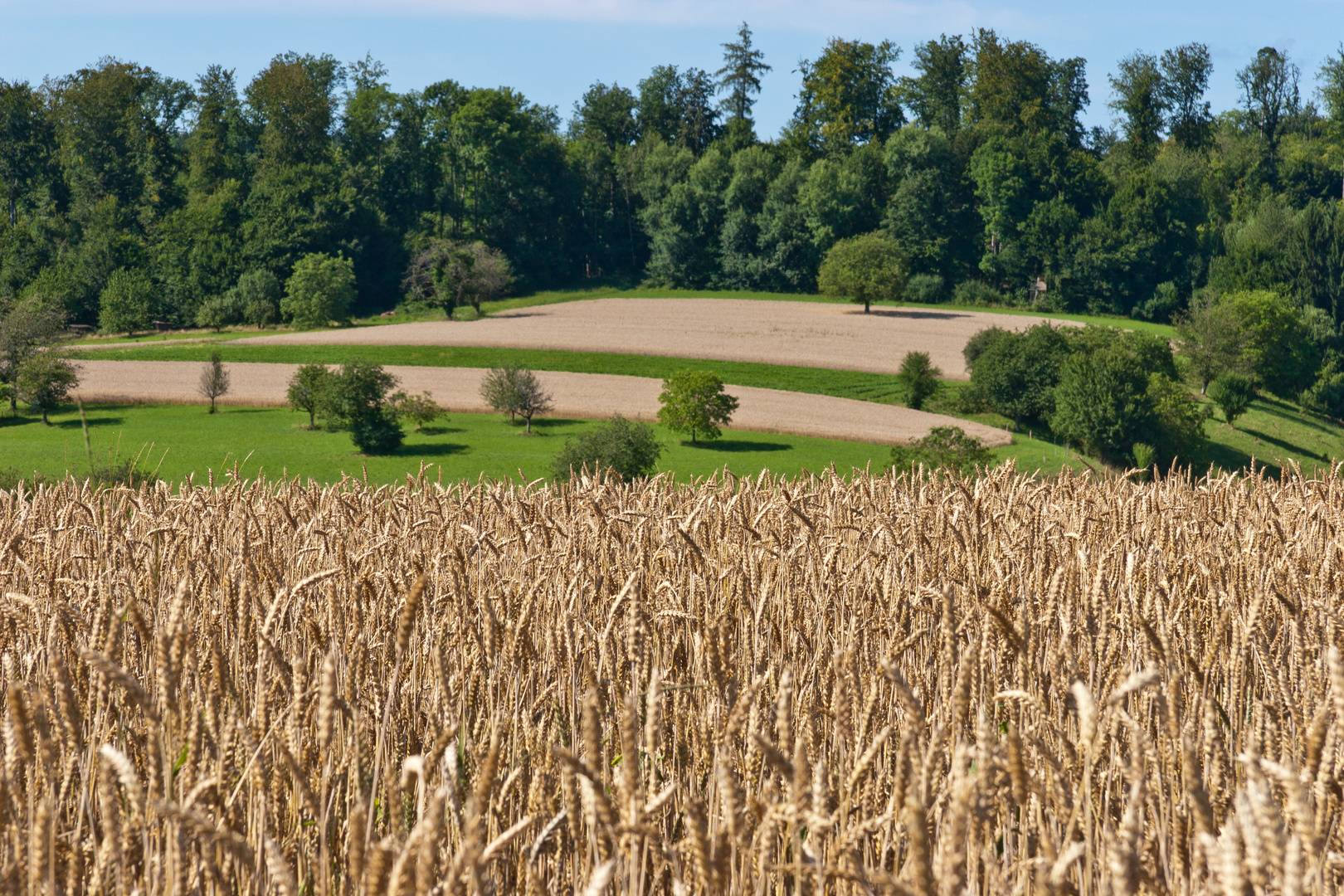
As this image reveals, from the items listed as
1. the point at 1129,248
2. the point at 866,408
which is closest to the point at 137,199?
the point at 866,408

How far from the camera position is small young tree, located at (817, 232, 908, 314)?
6016 cm

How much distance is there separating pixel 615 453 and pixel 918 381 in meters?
21.5

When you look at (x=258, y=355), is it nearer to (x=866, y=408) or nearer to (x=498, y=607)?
(x=866, y=408)

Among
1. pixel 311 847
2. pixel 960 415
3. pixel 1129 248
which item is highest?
pixel 1129 248

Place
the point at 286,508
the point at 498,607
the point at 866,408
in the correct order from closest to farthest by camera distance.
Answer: the point at 498,607 → the point at 286,508 → the point at 866,408

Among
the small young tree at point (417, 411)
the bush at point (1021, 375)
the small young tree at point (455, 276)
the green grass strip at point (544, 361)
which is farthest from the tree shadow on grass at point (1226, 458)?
the small young tree at point (455, 276)

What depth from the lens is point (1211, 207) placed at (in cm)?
7406

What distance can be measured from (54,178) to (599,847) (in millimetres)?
83864

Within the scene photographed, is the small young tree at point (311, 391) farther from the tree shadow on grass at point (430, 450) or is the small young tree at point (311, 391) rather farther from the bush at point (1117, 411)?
the bush at point (1117, 411)

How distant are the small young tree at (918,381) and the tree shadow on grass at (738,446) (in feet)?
32.4

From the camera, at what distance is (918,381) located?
40469 millimetres

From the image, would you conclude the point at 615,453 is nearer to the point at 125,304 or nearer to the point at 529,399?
the point at 529,399

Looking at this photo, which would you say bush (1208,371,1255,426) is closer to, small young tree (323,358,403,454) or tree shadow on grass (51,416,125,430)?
small young tree (323,358,403,454)

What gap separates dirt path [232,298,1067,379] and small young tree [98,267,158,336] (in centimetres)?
1137
